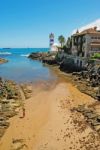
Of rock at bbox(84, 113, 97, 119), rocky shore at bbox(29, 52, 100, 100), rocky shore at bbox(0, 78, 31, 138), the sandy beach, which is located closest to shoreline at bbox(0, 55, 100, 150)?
the sandy beach

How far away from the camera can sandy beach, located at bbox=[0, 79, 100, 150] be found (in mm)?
27094

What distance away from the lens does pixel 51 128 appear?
3164cm

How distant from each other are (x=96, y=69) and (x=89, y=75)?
278 centimetres

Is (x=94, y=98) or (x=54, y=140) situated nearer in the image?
(x=54, y=140)

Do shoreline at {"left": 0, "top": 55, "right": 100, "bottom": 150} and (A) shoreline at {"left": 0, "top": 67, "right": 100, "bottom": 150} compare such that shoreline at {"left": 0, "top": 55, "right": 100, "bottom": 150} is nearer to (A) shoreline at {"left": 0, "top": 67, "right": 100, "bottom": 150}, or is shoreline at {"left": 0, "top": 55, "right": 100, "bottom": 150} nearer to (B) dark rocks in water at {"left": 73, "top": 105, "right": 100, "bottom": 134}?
(A) shoreline at {"left": 0, "top": 67, "right": 100, "bottom": 150}

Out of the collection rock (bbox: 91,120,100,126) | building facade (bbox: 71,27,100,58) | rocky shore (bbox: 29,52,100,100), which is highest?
building facade (bbox: 71,27,100,58)

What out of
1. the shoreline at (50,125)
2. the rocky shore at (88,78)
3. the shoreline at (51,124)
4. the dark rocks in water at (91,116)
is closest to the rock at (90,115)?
the dark rocks in water at (91,116)

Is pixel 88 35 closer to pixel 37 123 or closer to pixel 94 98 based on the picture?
pixel 94 98

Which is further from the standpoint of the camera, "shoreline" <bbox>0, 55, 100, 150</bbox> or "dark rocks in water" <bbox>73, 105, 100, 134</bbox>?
"dark rocks in water" <bbox>73, 105, 100, 134</bbox>

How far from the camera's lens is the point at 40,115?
1443 inches

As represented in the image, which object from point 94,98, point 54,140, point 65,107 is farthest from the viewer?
point 94,98

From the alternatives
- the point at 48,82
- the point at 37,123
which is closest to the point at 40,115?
the point at 37,123

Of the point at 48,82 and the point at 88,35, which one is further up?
the point at 88,35

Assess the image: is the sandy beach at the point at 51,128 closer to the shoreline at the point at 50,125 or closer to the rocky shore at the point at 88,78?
the shoreline at the point at 50,125
